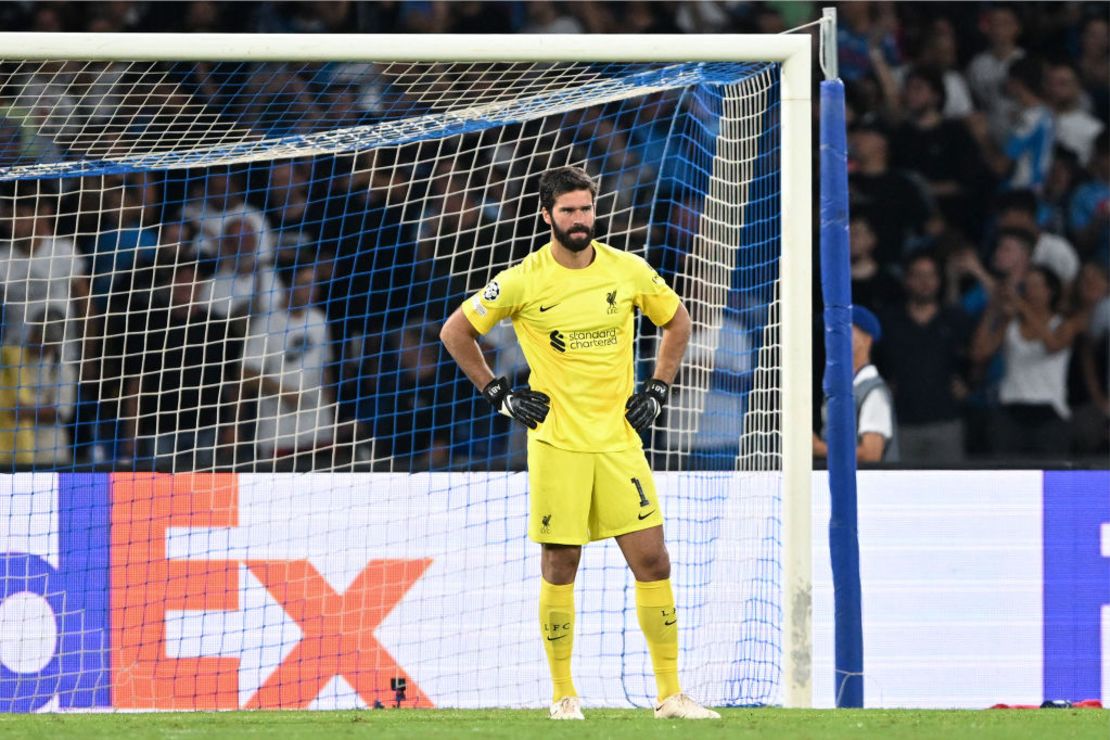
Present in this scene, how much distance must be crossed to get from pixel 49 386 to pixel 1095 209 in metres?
7.08

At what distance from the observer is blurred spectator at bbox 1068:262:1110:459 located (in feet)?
35.3

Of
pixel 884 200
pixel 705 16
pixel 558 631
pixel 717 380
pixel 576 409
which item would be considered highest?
pixel 705 16

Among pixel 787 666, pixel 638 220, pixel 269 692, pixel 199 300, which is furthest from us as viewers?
pixel 638 220

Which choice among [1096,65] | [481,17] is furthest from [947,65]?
[481,17]

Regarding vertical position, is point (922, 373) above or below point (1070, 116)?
below

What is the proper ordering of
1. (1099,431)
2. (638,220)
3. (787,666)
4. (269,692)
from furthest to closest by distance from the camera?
(1099,431) < (638,220) < (269,692) < (787,666)

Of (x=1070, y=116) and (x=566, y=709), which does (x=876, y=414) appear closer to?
(x=566, y=709)

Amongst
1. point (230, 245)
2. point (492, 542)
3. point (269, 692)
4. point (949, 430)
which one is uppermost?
point (230, 245)

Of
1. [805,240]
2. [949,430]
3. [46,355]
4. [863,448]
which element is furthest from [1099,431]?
[46,355]

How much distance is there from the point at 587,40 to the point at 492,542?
2.41m

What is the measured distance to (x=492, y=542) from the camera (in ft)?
25.7

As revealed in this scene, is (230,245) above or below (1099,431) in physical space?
above

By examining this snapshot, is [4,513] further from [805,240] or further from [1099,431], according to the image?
[1099,431]

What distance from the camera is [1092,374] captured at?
11.0m
